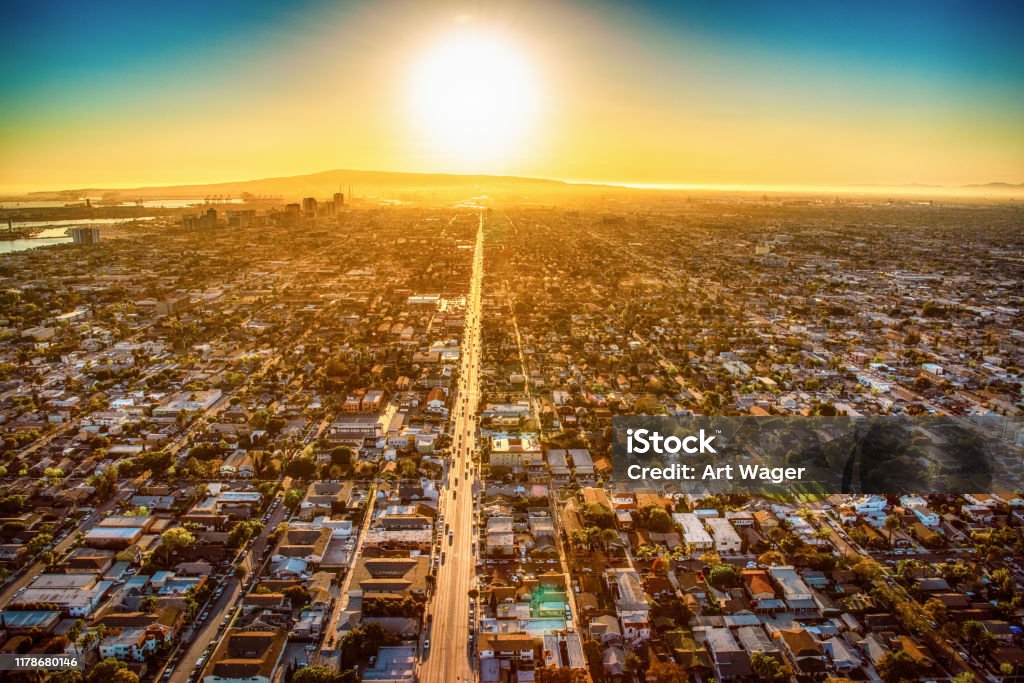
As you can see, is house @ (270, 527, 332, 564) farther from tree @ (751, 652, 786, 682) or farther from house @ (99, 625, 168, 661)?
tree @ (751, 652, 786, 682)

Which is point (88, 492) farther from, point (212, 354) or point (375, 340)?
point (375, 340)

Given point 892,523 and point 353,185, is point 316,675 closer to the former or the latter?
point 892,523

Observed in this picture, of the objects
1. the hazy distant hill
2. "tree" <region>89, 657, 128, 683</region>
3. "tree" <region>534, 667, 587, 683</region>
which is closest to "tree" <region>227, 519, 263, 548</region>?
"tree" <region>89, 657, 128, 683</region>

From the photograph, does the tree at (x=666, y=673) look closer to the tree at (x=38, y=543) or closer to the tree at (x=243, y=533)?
the tree at (x=243, y=533)

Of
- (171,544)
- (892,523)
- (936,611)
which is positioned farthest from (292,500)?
(892,523)

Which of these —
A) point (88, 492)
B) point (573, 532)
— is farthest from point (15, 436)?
point (573, 532)

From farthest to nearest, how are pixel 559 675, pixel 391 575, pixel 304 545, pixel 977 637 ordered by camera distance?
1. pixel 304 545
2. pixel 391 575
3. pixel 977 637
4. pixel 559 675
